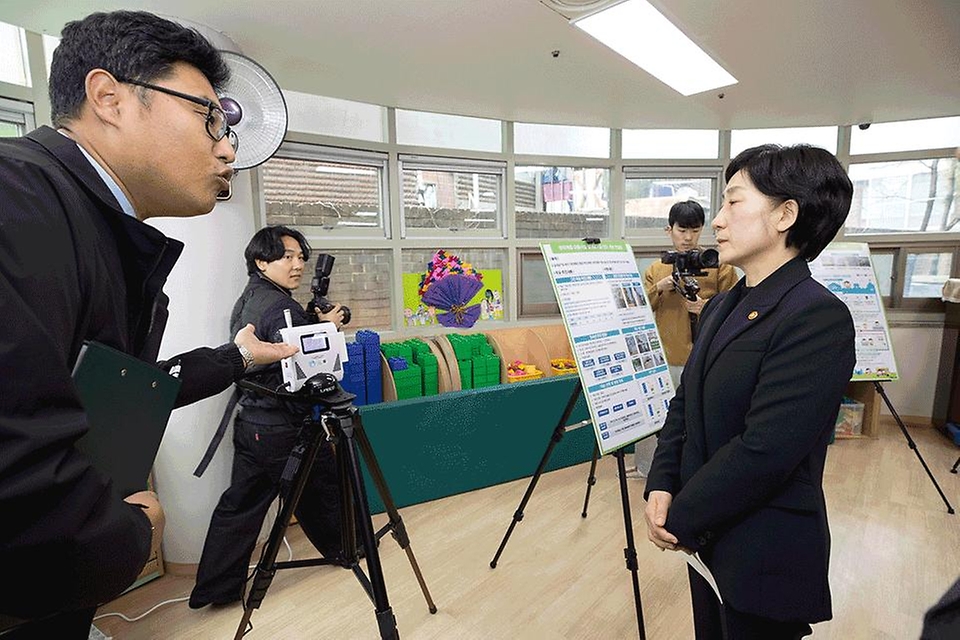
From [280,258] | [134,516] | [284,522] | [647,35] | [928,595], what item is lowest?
[928,595]

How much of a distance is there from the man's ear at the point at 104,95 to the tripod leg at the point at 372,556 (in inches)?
42.0

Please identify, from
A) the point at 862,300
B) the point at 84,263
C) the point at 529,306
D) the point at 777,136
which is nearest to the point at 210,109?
the point at 84,263

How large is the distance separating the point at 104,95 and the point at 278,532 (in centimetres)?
135

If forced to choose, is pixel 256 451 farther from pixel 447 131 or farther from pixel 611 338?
pixel 447 131

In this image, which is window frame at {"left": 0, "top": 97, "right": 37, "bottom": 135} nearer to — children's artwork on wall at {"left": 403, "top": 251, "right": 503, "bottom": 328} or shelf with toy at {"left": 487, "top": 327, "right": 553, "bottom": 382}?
children's artwork on wall at {"left": 403, "top": 251, "right": 503, "bottom": 328}

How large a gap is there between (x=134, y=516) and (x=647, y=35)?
248cm

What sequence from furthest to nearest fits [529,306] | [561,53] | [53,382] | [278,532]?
[529,306]
[561,53]
[278,532]
[53,382]

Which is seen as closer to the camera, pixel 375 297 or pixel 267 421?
pixel 267 421

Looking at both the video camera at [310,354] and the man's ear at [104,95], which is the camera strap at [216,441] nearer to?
the video camera at [310,354]

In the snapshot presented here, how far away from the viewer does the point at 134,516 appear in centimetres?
60

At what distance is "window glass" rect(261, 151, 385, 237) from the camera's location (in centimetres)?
296

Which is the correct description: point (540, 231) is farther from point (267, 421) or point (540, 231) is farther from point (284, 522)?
point (284, 522)

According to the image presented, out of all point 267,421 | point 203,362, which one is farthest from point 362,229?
point 203,362

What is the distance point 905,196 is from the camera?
3.98m
